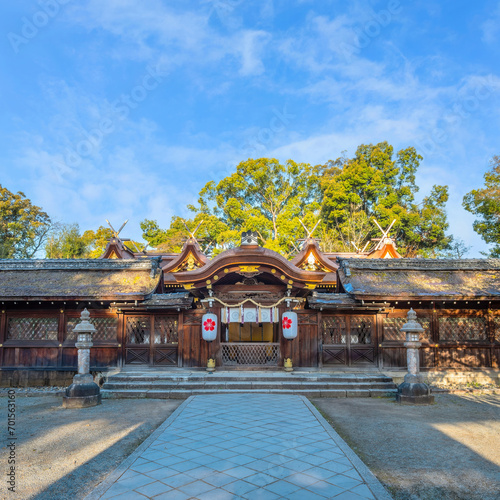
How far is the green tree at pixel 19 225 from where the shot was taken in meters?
37.6

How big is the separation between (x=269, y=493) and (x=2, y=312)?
44.3 ft

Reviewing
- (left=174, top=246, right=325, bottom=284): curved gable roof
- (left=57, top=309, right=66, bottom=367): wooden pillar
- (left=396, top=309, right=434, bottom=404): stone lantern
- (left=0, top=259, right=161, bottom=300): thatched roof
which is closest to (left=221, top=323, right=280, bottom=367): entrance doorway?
(left=174, top=246, right=325, bottom=284): curved gable roof

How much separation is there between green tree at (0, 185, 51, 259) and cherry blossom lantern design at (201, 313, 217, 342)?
3013 cm

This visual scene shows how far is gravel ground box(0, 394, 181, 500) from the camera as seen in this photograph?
18.2 ft

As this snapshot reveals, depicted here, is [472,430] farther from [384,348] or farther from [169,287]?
[169,287]

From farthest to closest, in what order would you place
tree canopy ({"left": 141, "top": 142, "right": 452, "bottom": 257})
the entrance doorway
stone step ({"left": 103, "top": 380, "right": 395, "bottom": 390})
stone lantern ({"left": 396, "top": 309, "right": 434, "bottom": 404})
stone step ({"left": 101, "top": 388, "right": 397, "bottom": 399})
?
tree canopy ({"left": 141, "top": 142, "right": 452, "bottom": 257}) → the entrance doorway → stone step ({"left": 103, "top": 380, "right": 395, "bottom": 390}) → stone step ({"left": 101, "top": 388, "right": 397, "bottom": 399}) → stone lantern ({"left": 396, "top": 309, "right": 434, "bottom": 404})

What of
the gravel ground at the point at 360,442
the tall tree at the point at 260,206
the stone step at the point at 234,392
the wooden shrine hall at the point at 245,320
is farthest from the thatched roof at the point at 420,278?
the tall tree at the point at 260,206

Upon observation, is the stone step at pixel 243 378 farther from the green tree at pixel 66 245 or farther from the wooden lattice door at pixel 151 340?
the green tree at pixel 66 245

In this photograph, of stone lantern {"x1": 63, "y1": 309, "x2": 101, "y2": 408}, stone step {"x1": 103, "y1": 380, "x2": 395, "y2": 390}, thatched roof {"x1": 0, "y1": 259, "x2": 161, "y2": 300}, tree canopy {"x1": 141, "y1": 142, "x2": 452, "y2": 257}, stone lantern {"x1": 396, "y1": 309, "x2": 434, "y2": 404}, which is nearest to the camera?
stone lantern {"x1": 63, "y1": 309, "x2": 101, "y2": 408}

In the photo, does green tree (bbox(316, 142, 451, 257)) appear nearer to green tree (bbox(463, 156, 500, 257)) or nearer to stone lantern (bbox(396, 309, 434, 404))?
green tree (bbox(463, 156, 500, 257))

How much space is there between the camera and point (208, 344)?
577 inches

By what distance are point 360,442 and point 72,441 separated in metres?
5.35

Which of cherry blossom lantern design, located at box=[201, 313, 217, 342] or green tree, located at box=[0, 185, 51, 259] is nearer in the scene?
cherry blossom lantern design, located at box=[201, 313, 217, 342]

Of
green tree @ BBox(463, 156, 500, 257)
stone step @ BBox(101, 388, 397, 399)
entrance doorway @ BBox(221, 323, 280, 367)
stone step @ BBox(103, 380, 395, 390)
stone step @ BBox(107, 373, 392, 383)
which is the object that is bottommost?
stone step @ BBox(101, 388, 397, 399)
